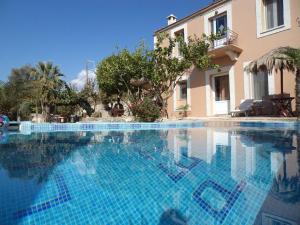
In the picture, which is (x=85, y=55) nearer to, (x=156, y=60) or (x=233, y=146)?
(x=156, y=60)

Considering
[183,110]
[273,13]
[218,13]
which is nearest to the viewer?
[273,13]

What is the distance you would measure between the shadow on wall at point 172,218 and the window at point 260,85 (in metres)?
11.2

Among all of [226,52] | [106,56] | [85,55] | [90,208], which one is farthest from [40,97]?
[90,208]

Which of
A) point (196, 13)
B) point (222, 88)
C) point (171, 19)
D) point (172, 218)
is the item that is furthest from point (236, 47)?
point (172, 218)

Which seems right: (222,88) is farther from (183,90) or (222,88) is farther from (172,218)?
(172,218)

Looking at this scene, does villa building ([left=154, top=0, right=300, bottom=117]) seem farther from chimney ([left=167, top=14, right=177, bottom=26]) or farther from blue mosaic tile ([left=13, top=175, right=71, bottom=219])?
blue mosaic tile ([left=13, top=175, right=71, bottom=219])

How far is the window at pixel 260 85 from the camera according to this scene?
11907mm

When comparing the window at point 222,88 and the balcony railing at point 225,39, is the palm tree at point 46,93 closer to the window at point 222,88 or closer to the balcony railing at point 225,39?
the window at point 222,88

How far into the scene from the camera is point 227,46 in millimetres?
12586

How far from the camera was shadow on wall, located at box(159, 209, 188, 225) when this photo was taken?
2110 mm

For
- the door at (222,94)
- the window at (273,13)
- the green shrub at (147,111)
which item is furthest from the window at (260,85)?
the green shrub at (147,111)

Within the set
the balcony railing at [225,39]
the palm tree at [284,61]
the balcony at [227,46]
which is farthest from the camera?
the balcony railing at [225,39]

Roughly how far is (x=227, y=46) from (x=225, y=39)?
0.71 meters

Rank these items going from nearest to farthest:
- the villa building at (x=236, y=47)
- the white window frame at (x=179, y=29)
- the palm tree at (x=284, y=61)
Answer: the palm tree at (x=284, y=61) → the villa building at (x=236, y=47) → the white window frame at (x=179, y=29)
